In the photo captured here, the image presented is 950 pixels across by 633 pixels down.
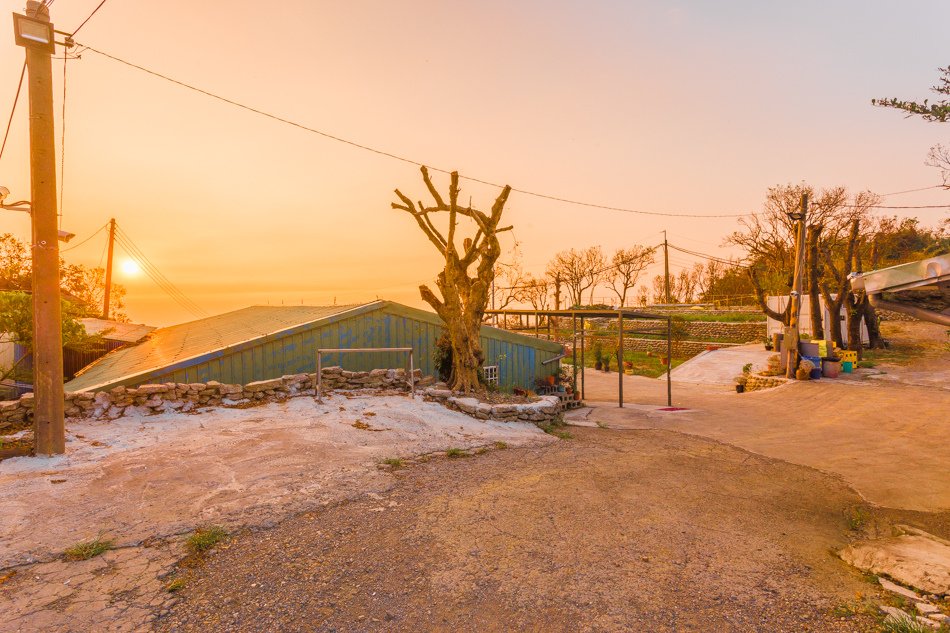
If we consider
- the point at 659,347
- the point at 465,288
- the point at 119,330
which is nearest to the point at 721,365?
the point at 659,347

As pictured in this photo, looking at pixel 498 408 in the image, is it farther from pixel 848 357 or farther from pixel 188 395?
pixel 848 357

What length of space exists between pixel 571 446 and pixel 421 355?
254 inches

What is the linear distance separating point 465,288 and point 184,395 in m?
6.90

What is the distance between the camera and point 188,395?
903cm

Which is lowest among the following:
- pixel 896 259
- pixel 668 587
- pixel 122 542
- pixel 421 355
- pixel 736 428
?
pixel 736 428

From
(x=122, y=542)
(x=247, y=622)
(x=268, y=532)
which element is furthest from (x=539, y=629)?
(x=122, y=542)

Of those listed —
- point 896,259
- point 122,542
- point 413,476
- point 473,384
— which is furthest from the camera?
point 896,259

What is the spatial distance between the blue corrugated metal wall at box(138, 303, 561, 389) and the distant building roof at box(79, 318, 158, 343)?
9.25 m

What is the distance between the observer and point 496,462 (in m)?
7.82

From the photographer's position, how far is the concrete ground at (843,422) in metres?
7.99

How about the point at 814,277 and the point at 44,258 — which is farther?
the point at 814,277

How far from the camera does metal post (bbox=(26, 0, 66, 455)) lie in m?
6.50

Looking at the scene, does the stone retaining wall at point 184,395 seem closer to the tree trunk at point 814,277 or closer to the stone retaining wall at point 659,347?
the tree trunk at point 814,277

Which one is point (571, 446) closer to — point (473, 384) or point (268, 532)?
point (473, 384)
